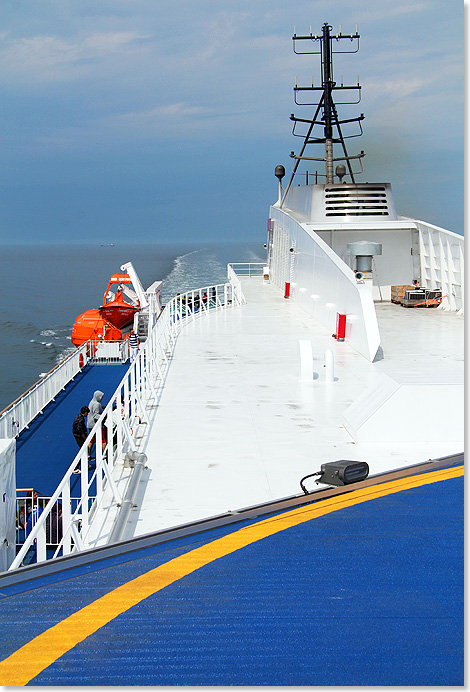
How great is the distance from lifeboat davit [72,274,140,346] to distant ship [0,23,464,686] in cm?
1456

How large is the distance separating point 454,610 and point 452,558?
1.57 ft

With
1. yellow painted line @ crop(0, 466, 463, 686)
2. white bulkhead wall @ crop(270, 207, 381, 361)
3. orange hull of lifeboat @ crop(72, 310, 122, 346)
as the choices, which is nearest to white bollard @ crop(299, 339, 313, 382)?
white bulkhead wall @ crop(270, 207, 381, 361)

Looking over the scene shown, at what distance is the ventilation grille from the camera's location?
18.0 m

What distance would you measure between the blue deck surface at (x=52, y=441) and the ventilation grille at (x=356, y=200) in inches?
319

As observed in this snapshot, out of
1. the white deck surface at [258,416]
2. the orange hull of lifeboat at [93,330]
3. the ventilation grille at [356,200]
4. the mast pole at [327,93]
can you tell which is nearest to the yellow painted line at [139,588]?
the white deck surface at [258,416]

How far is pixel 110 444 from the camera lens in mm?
5664

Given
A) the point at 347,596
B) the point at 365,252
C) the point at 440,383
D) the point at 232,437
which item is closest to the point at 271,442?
the point at 232,437

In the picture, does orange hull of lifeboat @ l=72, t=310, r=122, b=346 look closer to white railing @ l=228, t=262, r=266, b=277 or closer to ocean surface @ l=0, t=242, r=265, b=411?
ocean surface @ l=0, t=242, r=265, b=411

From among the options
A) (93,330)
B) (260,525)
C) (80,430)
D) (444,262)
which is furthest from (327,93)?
(260,525)

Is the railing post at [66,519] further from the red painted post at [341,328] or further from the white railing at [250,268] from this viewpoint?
the white railing at [250,268]

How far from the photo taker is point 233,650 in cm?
238

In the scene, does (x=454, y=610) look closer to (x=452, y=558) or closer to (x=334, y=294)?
(x=452, y=558)

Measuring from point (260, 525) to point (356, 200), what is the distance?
15.8 m

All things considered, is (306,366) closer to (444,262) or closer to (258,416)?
(258,416)
